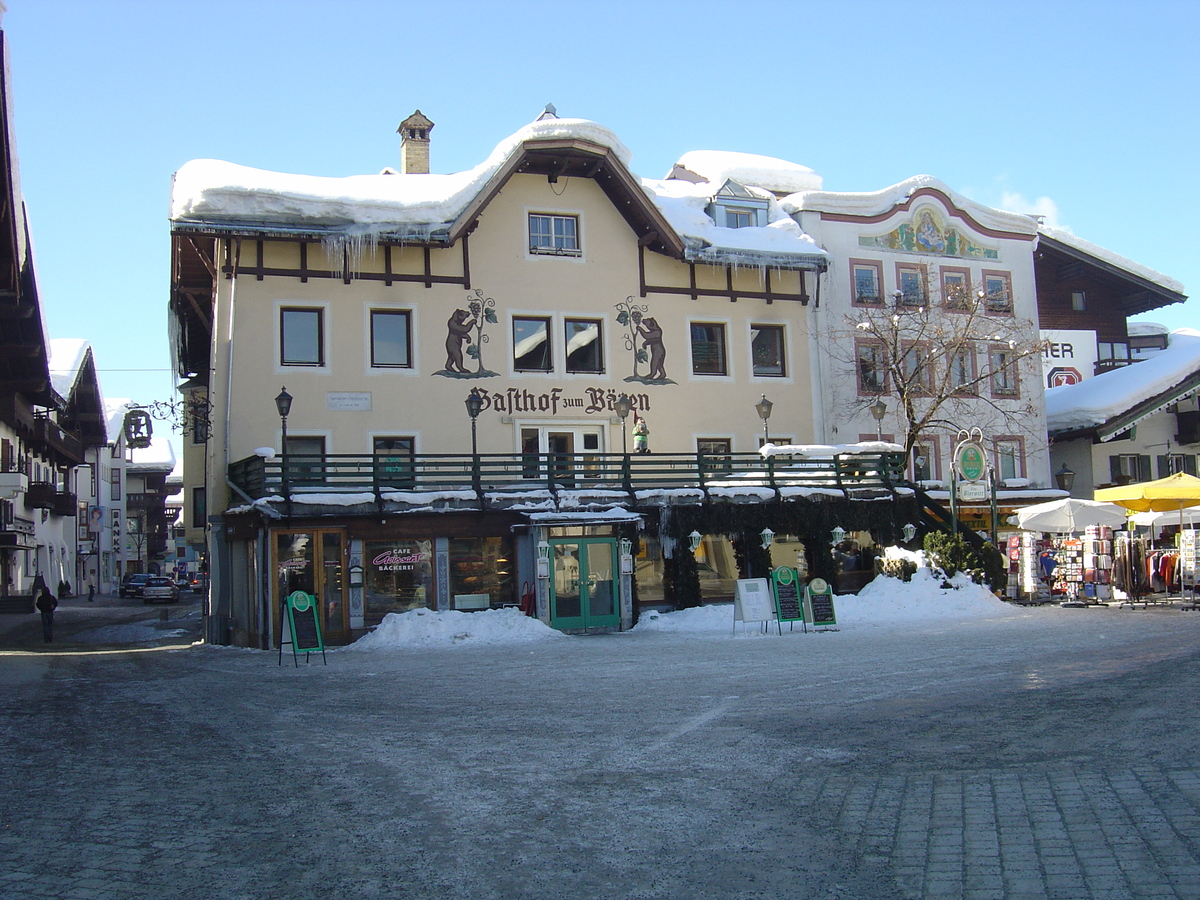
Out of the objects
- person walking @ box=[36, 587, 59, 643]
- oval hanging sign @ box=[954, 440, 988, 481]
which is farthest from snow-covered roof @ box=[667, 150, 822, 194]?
person walking @ box=[36, 587, 59, 643]

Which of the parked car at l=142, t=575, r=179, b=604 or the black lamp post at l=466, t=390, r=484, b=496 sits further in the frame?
the parked car at l=142, t=575, r=179, b=604

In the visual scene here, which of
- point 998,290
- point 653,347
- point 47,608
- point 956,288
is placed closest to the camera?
point 47,608

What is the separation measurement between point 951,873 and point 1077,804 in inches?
→ 61.6

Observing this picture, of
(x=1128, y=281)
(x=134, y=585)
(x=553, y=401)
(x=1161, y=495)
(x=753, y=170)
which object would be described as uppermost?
(x=753, y=170)

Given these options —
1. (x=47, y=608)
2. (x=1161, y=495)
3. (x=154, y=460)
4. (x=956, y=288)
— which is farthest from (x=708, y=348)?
(x=154, y=460)

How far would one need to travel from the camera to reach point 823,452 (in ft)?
91.7

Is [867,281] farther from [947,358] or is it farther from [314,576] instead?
[314,576]

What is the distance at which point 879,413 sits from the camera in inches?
1182

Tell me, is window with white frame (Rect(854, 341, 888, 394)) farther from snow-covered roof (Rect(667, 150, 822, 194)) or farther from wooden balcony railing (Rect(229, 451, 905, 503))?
snow-covered roof (Rect(667, 150, 822, 194))

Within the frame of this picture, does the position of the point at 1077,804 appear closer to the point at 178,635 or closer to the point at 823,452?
the point at 823,452

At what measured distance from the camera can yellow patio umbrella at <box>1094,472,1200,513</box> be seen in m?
25.2

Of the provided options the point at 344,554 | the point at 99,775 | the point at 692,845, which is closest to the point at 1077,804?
the point at 692,845

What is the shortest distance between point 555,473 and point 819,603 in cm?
706

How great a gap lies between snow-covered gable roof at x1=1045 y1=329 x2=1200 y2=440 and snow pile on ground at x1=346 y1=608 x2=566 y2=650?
22.8 metres
